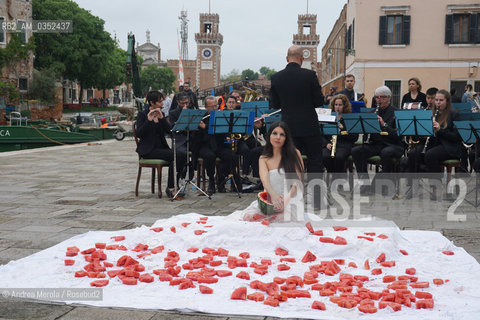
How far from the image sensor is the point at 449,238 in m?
5.32

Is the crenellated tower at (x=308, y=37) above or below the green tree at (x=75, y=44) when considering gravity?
above

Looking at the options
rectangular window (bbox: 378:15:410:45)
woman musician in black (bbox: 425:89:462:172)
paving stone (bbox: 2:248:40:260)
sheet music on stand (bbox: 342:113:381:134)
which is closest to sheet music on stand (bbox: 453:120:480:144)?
woman musician in black (bbox: 425:89:462:172)

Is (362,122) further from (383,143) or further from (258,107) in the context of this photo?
(258,107)

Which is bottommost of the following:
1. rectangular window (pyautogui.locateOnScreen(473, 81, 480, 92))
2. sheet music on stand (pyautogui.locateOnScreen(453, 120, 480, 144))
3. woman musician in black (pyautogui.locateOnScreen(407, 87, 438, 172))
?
woman musician in black (pyautogui.locateOnScreen(407, 87, 438, 172))

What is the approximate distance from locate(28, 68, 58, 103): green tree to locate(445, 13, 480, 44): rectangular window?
26.9 meters

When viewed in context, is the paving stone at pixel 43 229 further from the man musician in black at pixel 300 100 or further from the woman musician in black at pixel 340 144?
the woman musician in black at pixel 340 144

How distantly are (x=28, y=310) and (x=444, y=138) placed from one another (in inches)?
251

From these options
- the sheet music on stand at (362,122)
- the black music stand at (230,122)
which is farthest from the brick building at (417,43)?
the black music stand at (230,122)

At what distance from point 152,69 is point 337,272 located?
285 feet

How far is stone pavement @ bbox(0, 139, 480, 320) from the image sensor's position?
133 inches

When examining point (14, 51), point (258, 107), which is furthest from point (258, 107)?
point (14, 51)

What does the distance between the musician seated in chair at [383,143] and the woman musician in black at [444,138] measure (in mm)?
505

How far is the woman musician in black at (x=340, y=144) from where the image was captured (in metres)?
8.15

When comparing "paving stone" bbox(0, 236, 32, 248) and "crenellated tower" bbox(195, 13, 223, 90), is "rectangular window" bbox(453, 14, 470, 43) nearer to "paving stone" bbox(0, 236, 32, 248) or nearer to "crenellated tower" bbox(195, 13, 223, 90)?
"paving stone" bbox(0, 236, 32, 248)
